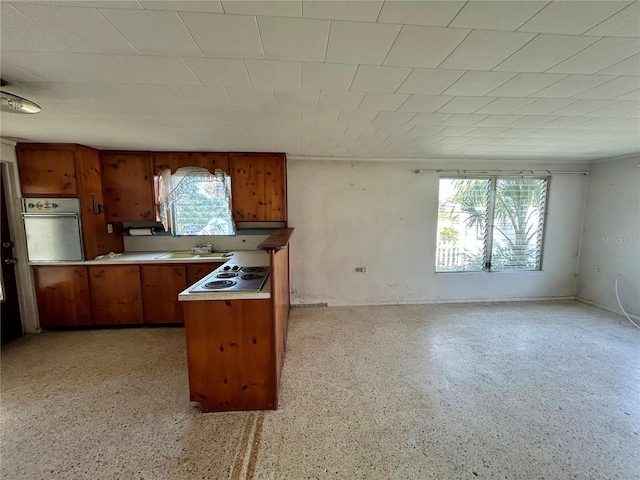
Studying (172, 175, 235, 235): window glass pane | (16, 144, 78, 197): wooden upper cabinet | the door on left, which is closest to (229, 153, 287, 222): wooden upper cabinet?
(172, 175, 235, 235): window glass pane

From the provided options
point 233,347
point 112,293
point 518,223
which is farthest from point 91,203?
point 518,223

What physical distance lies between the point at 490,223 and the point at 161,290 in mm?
4992

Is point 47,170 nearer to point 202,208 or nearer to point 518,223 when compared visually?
point 202,208

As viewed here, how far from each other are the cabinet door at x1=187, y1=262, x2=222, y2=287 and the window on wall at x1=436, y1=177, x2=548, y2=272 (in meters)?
3.46

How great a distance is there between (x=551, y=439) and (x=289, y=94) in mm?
2884

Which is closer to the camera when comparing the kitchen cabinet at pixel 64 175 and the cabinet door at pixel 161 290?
the kitchen cabinet at pixel 64 175

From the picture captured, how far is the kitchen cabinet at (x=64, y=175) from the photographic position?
9.47ft

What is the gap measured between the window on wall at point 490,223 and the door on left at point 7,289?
18.5 feet

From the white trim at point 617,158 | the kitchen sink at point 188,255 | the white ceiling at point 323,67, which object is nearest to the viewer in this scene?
the white ceiling at point 323,67

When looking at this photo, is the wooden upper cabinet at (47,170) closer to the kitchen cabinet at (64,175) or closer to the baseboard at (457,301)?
the kitchen cabinet at (64,175)

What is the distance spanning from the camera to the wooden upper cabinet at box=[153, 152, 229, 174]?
3.33 m

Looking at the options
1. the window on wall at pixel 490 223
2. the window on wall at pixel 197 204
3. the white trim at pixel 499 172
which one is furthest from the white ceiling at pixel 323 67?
the window on wall at pixel 490 223

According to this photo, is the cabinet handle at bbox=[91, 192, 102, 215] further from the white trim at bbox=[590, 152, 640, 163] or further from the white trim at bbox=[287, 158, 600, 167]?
the white trim at bbox=[590, 152, 640, 163]

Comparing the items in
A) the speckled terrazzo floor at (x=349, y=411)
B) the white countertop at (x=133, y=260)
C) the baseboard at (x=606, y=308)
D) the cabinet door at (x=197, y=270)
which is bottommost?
the speckled terrazzo floor at (x=349, y=411)
